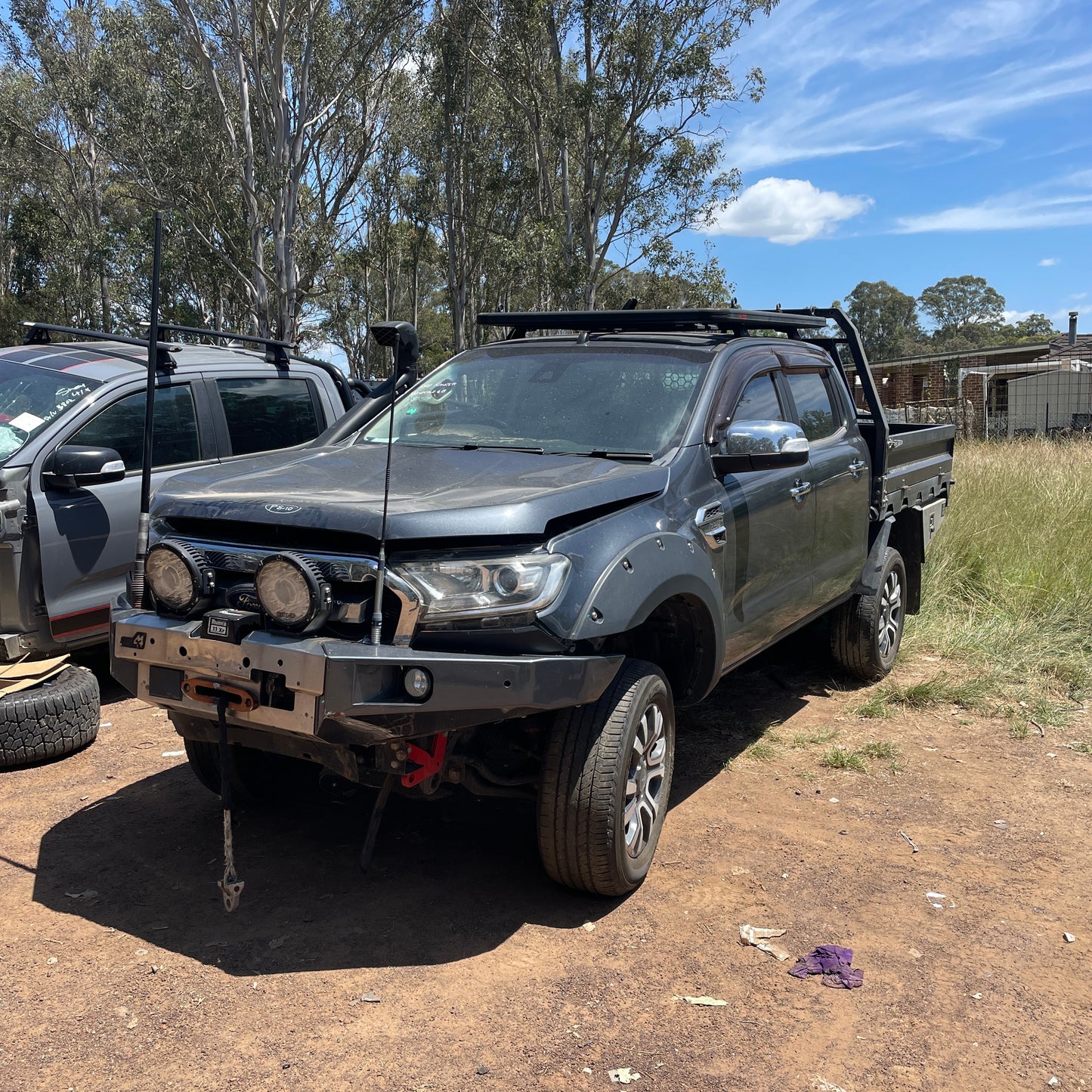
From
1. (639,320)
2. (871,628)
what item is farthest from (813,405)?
(871,628)

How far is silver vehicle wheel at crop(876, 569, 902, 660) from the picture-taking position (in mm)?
6380

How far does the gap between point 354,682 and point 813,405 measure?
132 inches

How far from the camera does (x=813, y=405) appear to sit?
18.0 feet

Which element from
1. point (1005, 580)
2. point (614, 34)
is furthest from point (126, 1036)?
point (614, 34)

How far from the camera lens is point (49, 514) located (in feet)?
17.6

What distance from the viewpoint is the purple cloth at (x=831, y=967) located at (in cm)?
318

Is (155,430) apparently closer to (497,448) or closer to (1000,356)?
(497,448)

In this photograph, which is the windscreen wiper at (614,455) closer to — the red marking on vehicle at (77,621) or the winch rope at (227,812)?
the winch rope at (227,812)

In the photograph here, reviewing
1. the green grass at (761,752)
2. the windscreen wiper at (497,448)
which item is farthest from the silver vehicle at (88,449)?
the green grass at (761,752)

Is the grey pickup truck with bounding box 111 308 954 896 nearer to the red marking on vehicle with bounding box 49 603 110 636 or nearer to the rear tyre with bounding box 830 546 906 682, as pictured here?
the rear tyre with bounding box 830 546 906 682

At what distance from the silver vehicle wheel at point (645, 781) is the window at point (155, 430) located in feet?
11.0

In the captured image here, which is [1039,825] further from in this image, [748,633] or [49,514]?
[49,514]

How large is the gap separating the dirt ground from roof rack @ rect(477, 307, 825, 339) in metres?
2.10

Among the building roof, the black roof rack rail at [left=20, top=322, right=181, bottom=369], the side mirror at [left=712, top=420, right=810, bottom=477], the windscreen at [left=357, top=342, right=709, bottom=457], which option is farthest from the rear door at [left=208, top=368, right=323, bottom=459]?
the building roof
